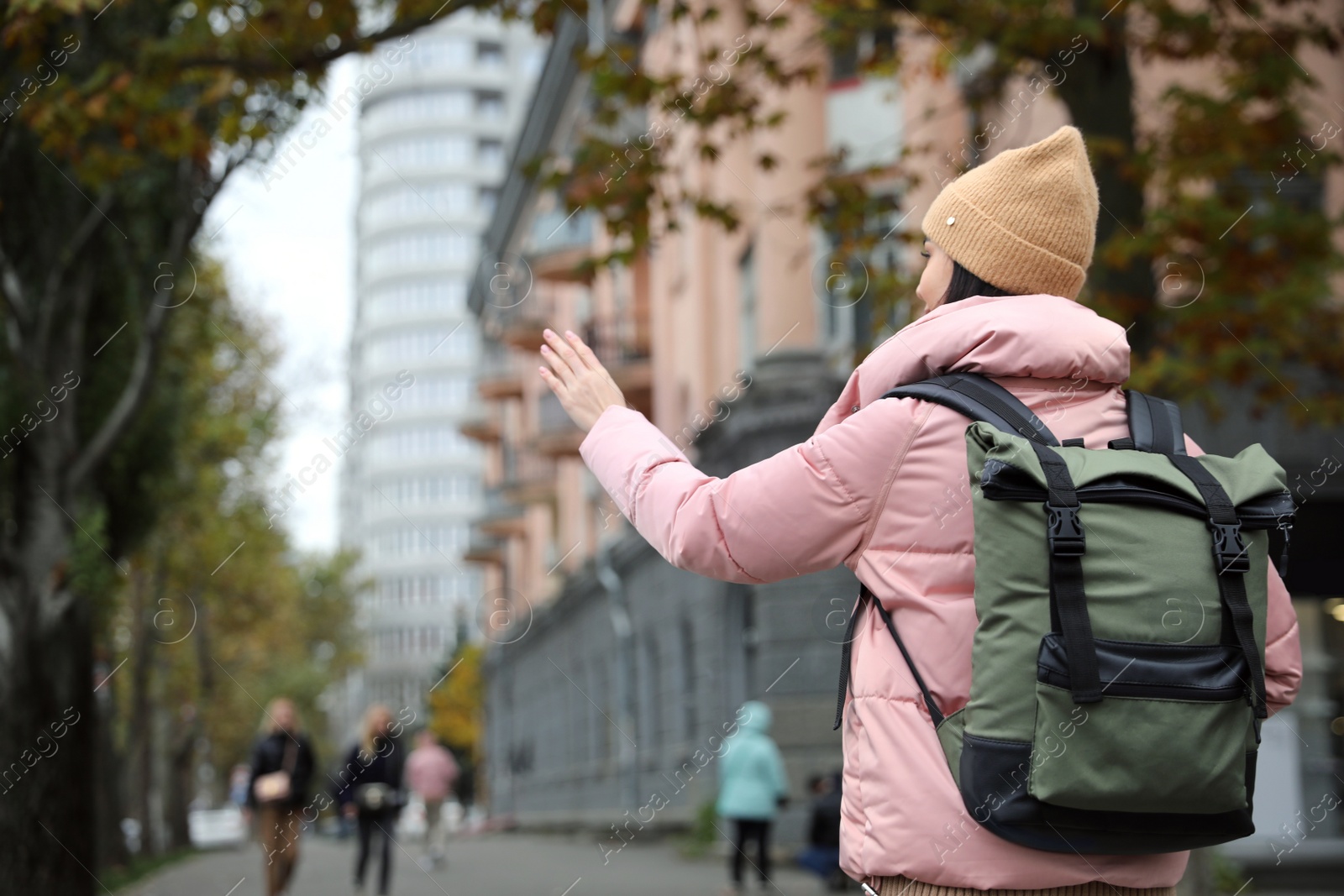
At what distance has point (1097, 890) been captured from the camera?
83.1 inches

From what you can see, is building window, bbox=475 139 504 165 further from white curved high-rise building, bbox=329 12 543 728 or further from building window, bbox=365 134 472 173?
building window, bbox=365 134 472 173

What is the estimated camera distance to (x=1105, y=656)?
197 cm

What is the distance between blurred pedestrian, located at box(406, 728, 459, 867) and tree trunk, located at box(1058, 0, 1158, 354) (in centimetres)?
1429

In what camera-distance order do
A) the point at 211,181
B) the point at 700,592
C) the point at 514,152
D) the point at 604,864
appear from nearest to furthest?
1. the point at 211,181
2. the point at 604,864
3. the point at 700,592
4. the point at 514,152

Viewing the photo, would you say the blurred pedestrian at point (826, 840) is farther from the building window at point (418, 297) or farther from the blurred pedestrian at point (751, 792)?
the building window at point (418, 297)

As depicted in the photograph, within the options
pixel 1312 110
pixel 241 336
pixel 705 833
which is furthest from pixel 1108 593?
pixel 241 336

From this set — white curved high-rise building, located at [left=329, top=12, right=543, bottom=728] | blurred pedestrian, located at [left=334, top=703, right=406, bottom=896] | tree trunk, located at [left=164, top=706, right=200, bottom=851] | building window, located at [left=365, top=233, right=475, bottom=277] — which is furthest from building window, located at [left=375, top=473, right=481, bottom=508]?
blurred pedestrian, located at [left=334, top=703, right=406, bottom=896]

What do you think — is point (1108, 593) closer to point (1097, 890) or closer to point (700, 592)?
point (1097, 890)

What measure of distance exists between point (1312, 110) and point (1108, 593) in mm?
13713

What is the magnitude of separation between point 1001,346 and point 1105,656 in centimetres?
46

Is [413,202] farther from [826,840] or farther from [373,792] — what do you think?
[826,840]

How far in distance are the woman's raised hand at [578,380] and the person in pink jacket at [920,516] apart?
9 cm

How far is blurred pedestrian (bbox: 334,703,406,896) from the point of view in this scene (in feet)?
49.4

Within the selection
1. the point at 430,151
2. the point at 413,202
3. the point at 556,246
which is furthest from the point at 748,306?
the point at 413,202
